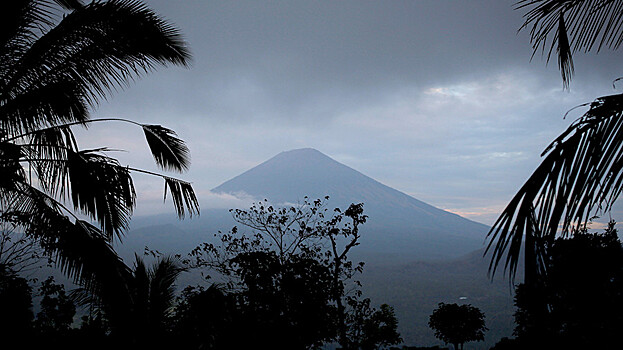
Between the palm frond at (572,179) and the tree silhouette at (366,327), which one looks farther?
the tree silhouette at (366,327)

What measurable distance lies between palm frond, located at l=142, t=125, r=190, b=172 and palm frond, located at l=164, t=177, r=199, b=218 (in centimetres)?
39

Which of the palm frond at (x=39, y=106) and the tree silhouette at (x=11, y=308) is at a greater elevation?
the palm frond at (x=39, y=106)

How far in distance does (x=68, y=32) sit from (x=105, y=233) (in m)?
2.17

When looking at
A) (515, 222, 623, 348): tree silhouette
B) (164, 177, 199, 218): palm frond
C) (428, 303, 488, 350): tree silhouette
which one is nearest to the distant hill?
(428, 303, 488, 350): tree silhouette

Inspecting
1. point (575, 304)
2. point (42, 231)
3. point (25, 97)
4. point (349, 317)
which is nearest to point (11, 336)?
point (42, 231)

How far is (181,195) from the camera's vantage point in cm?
469

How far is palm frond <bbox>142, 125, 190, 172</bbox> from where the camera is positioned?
4848 millimetres

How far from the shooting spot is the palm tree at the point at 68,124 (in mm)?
3668

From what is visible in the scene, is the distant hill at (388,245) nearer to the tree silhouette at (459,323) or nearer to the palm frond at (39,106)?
the tree silhouette at (459,323)

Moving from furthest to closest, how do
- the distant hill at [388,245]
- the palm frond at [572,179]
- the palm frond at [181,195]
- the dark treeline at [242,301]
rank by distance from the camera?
the distant hill at [388,245] → the dark treeline at [242,301] → the palm frond at [181,195] → the palm frond at [572,179]

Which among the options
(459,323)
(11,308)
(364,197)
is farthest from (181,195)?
Answer: (364,197)

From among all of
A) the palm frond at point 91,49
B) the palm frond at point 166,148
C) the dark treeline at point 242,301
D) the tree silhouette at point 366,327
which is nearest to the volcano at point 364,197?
the tree silhouette at point 366,327

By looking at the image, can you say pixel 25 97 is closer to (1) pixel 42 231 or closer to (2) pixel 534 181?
(1) pixel 42 231

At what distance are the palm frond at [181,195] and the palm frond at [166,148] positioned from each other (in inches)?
15.4
